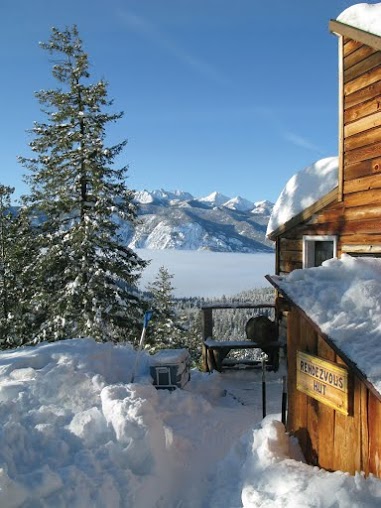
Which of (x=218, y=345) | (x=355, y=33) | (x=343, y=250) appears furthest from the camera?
(x=218, y=345)

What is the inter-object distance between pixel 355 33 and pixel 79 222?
10.2m

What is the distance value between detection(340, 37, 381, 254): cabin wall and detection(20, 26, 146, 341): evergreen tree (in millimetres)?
8350

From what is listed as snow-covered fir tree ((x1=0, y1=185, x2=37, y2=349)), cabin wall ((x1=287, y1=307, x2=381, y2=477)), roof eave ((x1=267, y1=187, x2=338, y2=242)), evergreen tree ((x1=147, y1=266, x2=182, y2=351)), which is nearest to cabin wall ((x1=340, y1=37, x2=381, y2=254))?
roof eave ((x1=267, y1=187, x2=338, y2=242))

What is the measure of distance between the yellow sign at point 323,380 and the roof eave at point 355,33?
19.7ft

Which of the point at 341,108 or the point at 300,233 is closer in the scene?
the point at 341,108

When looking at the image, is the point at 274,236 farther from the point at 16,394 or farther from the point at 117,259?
the point at 16,394

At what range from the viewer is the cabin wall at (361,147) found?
7.83 meters

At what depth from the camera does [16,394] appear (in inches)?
230

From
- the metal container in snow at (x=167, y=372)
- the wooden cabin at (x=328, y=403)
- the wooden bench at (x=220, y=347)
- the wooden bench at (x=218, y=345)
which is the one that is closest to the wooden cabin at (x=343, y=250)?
the wooden cabin at (x=328, y=403)

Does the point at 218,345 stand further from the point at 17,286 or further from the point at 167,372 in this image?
the point at 17,286

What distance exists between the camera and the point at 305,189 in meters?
11.0

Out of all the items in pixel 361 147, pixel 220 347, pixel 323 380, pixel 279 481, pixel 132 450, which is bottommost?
pixel 132 450

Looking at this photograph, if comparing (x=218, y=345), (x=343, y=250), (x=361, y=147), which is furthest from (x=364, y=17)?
(x=218, y=345)

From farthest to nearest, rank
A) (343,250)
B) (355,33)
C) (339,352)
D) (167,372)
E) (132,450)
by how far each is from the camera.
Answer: (343,250) < (355,33) < (167,372) < (132,450) < (339,352)
